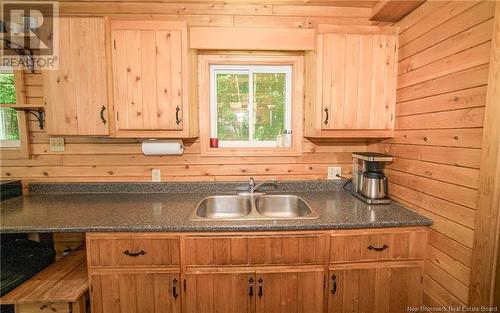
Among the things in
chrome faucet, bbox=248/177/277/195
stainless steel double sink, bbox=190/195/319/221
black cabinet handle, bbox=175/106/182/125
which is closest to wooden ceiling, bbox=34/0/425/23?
black cabinet handle, bbox=175/106/182/125

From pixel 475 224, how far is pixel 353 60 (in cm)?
121

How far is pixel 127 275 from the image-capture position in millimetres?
1354

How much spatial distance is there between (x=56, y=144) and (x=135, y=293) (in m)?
1.41

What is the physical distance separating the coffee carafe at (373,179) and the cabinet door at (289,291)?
2.20ft

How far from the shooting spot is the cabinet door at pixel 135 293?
1353 millimetres

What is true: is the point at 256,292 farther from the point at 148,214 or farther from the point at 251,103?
the point at 251,103

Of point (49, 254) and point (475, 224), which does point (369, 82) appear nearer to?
point (475, 224)

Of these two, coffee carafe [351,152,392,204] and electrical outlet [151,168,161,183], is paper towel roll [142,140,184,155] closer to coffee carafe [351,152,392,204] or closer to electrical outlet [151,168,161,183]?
electrical outlet [151,168,161,183]

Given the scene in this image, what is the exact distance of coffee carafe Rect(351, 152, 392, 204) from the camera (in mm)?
1646

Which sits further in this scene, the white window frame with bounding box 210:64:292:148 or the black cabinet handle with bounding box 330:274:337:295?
the white window frame with bounding box 210:64:292:148

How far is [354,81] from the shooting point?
170cm

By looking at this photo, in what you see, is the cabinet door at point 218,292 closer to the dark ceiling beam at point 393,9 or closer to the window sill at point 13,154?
the window sill at point 13,154

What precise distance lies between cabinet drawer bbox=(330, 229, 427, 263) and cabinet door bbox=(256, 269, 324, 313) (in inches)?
7.1

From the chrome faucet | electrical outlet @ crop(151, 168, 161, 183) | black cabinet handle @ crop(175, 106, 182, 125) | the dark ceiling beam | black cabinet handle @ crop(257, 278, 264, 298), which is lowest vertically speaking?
black cabinet handle @ crop(257, 278, 264, 298)
